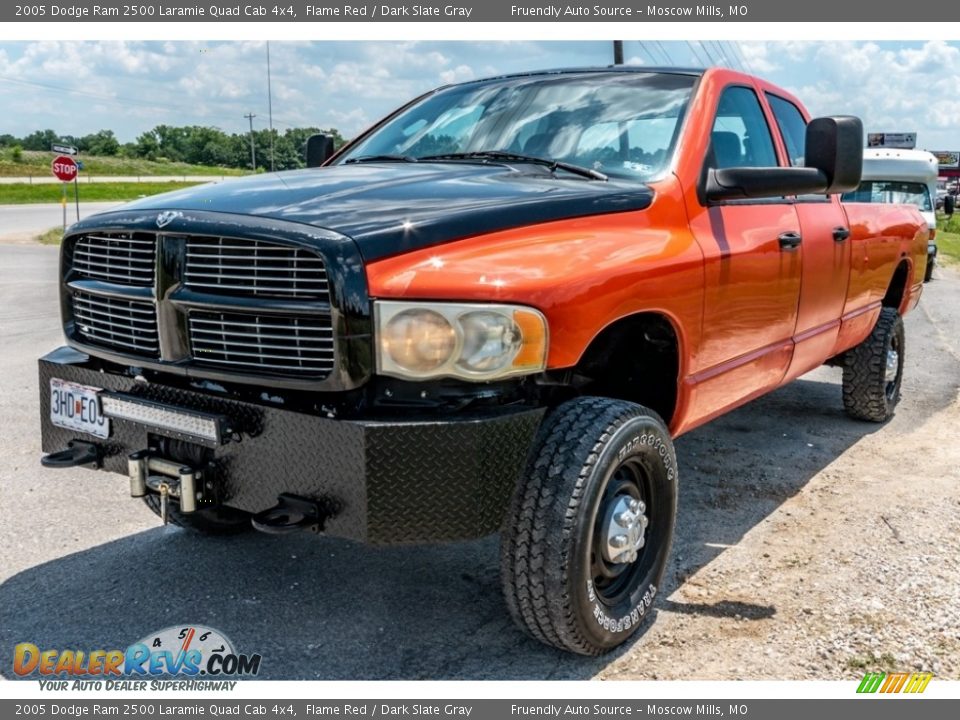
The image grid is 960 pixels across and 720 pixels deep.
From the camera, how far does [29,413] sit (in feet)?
18.8

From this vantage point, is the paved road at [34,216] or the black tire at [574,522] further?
the paved road at [34,216]

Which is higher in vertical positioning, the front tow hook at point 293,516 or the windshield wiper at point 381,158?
the windshield wiper at point 381,158

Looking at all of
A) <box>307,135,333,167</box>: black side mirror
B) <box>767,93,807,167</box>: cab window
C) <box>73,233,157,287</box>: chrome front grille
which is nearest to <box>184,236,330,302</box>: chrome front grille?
<box>73,233,157,287</box>: chrome front grille

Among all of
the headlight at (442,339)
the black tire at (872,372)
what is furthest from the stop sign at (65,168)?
the headlight at (442,339)

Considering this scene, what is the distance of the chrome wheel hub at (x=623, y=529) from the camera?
9.00 feet

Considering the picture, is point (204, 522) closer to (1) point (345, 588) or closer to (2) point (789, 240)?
(1) point (345, 588)

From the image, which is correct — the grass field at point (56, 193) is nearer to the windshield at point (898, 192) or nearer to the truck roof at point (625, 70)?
the windshield at point (898, 192)

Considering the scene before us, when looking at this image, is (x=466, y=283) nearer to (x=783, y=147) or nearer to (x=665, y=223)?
(x=665, y=223)

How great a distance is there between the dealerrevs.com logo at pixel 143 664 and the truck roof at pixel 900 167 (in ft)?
49.1

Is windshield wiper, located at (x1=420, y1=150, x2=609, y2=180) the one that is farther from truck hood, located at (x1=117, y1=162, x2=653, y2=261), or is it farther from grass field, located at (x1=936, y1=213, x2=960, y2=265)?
grass field, located at (x1=936, y1=213, x2=960, y2=265)

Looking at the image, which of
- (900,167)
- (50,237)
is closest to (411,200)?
(900,167)

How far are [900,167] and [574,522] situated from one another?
49.5 ft

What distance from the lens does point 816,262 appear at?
4301mm

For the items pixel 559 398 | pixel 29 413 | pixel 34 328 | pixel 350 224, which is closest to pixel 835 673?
pixel 559 398
